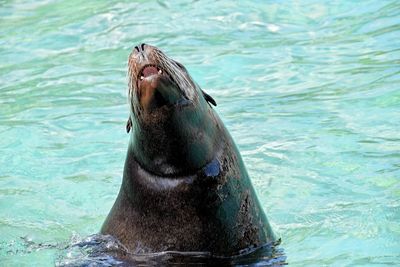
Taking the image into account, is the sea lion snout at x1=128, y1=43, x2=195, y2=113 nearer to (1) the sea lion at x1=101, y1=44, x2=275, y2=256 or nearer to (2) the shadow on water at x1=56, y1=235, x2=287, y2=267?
(1) the sea lion at x1=101, y1=44, x2=275, y2=256

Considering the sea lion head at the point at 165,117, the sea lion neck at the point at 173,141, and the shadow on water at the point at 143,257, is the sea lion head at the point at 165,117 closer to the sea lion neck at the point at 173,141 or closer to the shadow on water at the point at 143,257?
the sea lion neck at the point at 173,141

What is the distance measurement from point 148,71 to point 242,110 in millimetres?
3683

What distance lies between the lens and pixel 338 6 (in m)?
10.6

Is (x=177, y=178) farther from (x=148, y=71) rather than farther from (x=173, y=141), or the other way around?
(x=148, y=71)

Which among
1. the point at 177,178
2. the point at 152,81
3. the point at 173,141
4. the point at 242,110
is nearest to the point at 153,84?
the point at 152,81

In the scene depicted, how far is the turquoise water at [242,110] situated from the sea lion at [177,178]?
597 millimetres

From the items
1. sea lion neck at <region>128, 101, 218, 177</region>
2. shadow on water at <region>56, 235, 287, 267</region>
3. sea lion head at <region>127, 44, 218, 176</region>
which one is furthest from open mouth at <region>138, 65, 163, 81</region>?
shadow on water at <region>56, 235, 287, 267</region>

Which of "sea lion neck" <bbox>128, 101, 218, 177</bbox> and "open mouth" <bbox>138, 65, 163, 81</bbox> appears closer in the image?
"open mouth" <bbox>138, 65, 163, 81</bbox>

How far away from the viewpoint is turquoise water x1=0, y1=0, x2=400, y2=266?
19.0ft

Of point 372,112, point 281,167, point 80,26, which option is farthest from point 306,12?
point 281,167

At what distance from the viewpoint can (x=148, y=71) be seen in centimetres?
→ 426

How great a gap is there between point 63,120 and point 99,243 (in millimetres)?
3400

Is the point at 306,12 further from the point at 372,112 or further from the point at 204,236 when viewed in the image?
the point at 204,236

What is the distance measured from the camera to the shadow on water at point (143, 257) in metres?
4.49
